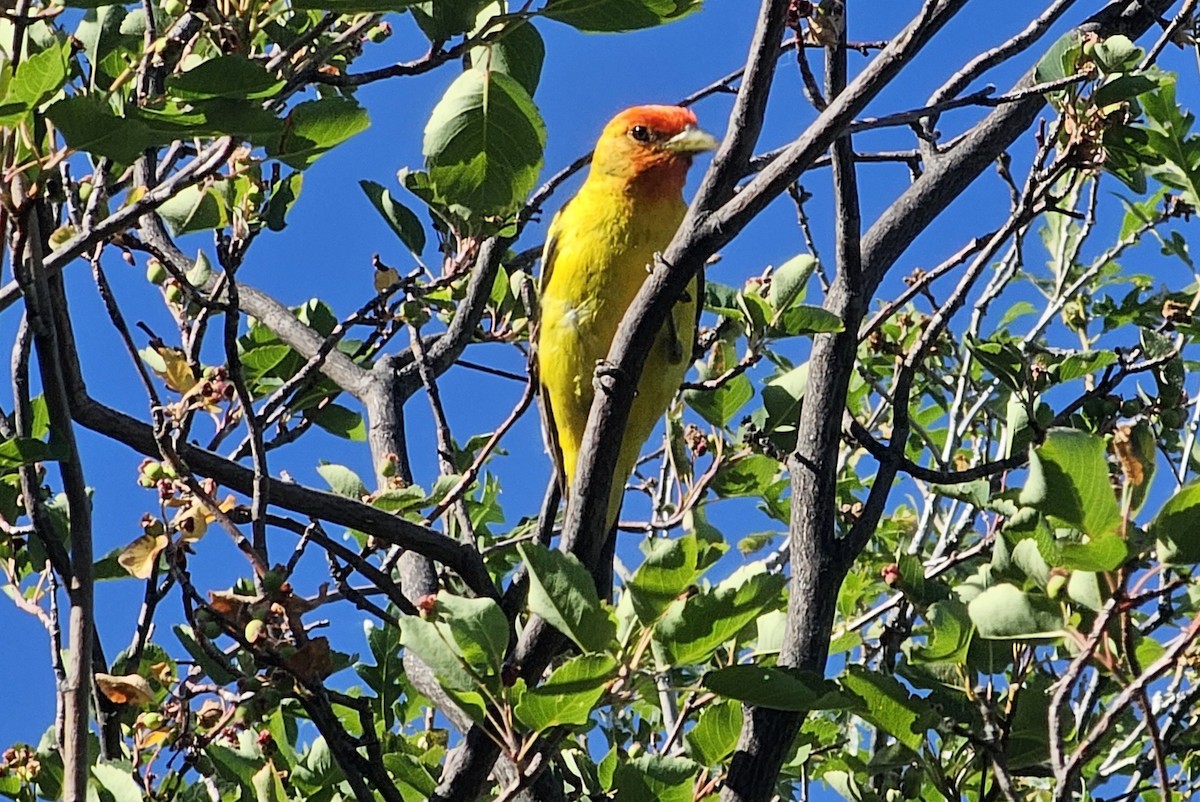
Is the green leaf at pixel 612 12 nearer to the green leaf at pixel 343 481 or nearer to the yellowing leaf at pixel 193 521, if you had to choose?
the yellowing leaf at pixel 193 521

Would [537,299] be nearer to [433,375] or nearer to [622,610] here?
[433,375]

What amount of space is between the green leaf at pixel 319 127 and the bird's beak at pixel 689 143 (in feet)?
8.92

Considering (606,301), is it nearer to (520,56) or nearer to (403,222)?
(403,222)

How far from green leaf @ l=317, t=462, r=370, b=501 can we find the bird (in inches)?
41.0

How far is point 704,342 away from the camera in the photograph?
4070mm

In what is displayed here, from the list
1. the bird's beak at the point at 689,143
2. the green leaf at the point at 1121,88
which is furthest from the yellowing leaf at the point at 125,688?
the bird's beak at the point at 689,143

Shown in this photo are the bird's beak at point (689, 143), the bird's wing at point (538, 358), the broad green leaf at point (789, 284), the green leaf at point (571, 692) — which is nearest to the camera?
the green leaf at point (571, 692)

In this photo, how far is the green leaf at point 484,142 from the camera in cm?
242

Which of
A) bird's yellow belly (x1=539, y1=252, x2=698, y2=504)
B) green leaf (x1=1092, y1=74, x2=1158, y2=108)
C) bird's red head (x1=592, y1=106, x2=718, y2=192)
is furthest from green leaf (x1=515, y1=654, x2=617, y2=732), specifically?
bird's red head (x1=592, y1=106, x2=718, y2=192)

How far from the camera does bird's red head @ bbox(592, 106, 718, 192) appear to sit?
185 inches

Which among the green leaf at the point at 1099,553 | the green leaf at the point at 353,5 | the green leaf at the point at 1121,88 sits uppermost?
the green leaf at the point at 1121,88

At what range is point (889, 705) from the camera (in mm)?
2938

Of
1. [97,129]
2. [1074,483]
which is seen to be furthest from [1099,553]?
[97,129]

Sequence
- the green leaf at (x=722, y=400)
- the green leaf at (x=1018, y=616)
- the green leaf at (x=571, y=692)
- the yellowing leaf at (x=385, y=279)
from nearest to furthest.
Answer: the green leaf at (x=571, y=692) < the green leaf at (x=1018, y=616) < the yellowing leaf at (x=385, y=279) < the green leaf at (x=722, y=400)
